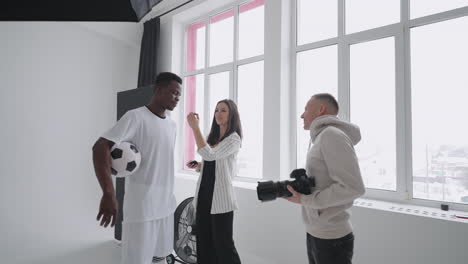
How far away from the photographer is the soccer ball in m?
1.17

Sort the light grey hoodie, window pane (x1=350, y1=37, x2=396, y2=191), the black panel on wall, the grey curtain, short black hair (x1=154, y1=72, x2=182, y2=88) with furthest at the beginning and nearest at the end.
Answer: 1. the black panel on wall
2. window pane (x1=350, y1=37, x2=396, y2=191)
3. short black hair (x1=154, y1=72, x2=182, y2=88)
4. the light grey hoodie
5. the grey curtain

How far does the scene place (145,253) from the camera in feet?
4.31

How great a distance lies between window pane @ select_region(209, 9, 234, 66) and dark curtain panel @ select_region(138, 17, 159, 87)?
795 millimetres

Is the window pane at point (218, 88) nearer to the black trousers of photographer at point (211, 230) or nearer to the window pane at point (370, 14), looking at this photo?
the window pane at point (370, 14)

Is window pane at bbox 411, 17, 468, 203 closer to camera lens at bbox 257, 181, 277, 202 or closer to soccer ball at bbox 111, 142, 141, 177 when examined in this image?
camera lens at bbox 257, 181, 277, 202

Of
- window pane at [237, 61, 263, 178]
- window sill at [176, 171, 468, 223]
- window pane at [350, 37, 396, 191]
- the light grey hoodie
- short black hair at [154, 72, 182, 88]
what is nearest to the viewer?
the light grey hoodie

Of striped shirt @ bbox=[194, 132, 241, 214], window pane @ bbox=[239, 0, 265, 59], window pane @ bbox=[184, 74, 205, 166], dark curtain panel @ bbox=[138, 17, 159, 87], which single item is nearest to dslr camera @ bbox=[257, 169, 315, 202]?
striped shirt @ bbox=[194, 132, 241, 214]

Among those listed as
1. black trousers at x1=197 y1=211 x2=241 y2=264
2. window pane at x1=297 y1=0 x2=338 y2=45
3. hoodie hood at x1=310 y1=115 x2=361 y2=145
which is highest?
window pane at x1=297 y1=0 x2=338 y2=45

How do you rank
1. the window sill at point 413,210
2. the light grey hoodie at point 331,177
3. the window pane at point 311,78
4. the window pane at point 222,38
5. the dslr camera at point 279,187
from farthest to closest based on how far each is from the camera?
1. the window pane at point 222,38
2. the window pane at point 311,78
3. the window sill at point 413,210
4. the dslr camera at point 279,187
5. the light grey hoodie at point 331,177

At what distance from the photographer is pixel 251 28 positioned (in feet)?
9.86

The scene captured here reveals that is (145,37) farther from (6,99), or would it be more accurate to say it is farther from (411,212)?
(411,212)

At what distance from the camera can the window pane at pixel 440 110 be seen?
1.75 metres

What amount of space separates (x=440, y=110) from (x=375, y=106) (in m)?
0.41

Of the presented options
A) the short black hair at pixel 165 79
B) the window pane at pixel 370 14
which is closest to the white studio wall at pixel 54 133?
the short black hair at pixel 165 79
